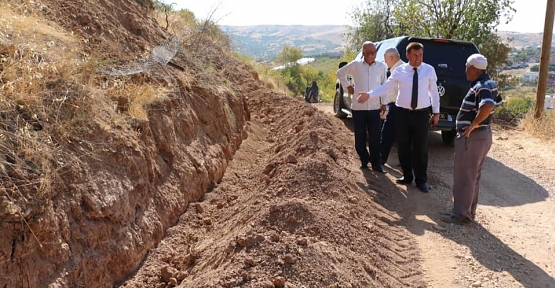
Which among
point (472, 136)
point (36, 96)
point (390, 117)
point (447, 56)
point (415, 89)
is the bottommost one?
point (390, 117)

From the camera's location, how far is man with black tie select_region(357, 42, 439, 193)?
609 cm

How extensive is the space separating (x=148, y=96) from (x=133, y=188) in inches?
58.0

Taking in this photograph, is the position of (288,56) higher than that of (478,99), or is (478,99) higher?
(478,99)

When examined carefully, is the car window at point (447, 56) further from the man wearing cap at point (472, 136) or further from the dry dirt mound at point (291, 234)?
the man wearing cap at point (472, 136)

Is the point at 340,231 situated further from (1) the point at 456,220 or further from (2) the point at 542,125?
(2) the point at 542,125

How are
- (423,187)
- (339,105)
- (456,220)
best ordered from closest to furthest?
1. (456,220)
2. (423,187)
3. (339,105)

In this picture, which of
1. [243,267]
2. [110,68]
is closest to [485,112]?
[243,267]

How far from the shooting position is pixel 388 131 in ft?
23.2

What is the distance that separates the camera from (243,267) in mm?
3586

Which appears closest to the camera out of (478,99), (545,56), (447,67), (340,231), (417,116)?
(340,231)

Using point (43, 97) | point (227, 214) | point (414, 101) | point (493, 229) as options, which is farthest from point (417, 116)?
point (43, 97)

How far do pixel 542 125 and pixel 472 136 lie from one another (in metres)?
6.87

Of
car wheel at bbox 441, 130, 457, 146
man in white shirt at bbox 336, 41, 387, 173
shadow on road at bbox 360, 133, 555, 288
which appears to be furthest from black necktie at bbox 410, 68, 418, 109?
car wheel at bbox 441, 130, 457, 146

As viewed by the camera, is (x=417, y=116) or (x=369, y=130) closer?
(x=417, y=116)
